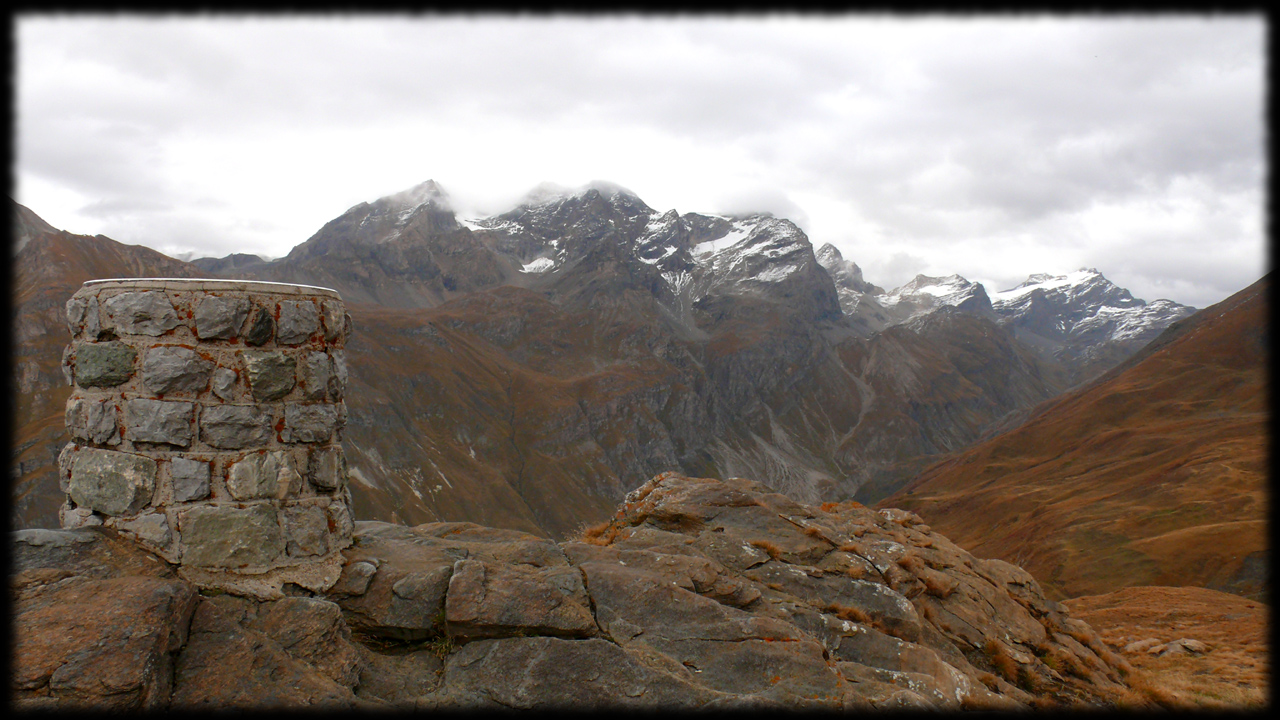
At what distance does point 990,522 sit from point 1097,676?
100688 mm

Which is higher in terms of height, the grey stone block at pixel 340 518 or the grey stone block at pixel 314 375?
the grey stone block at pixel 314 375

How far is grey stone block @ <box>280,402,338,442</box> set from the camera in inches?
362

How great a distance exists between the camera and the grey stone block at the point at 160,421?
27.6ft

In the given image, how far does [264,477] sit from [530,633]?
4.44m

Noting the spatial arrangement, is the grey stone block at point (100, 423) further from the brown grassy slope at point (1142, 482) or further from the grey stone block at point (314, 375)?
the brown grassy slope at point (1142, 482)

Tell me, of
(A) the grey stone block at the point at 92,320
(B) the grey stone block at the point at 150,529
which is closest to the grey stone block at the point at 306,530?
(B) the grey stone block at the point at 150,529

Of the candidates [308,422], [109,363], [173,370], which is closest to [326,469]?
[308,422]

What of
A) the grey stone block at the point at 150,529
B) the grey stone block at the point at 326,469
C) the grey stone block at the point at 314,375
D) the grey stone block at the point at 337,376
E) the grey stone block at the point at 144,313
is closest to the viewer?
the grey stone block at the point at 150,529

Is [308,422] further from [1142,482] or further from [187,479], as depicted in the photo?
[1142,482]

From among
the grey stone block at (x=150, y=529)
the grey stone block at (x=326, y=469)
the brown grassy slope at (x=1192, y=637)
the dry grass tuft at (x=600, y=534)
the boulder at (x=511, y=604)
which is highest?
the grey stone block at (x=326, y=469)

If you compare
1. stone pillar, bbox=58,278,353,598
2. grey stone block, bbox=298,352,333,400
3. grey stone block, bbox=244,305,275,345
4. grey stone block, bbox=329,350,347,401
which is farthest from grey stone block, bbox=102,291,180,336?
grey stone block, bbox=329,350,347,401

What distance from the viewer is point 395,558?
10320mm

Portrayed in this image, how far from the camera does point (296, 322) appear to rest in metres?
9.32

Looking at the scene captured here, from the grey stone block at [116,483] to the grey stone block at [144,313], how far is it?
176 centimetres
